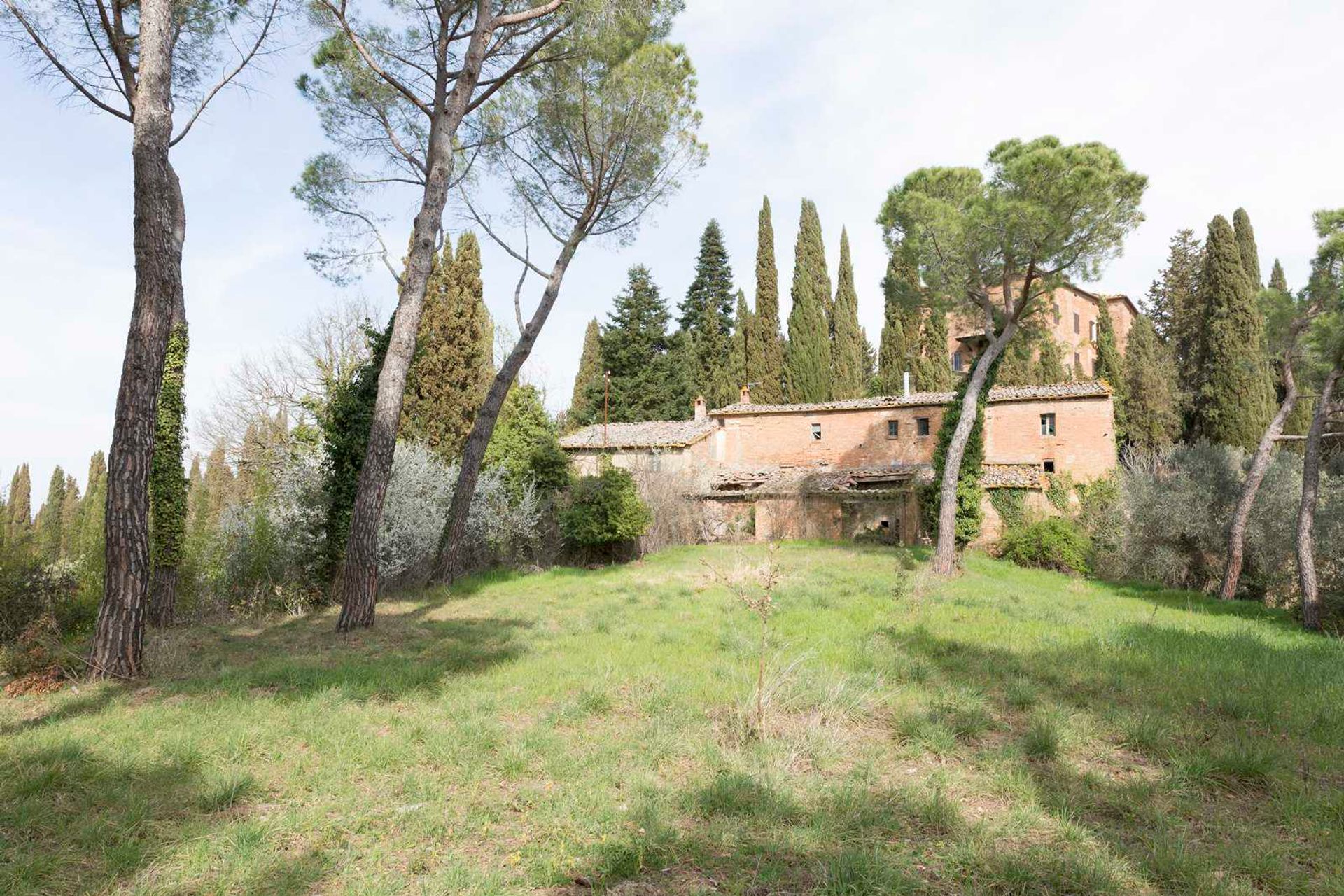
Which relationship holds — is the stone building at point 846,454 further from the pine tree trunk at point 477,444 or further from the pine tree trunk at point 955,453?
the pine tree trunk at point 477,444

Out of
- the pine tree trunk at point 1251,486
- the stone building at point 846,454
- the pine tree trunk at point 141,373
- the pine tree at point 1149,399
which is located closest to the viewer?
the pine tree trunk at point 141,373

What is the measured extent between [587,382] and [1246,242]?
29.8 meters

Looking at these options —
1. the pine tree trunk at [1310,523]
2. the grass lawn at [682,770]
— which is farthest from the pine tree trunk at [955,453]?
the grass lawn at [682,770]

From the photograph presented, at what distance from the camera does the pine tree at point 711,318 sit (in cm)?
3562

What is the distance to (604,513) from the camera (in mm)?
16891

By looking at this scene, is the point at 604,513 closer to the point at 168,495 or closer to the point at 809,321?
the point at 168,495

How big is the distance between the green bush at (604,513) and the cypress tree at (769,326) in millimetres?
16802

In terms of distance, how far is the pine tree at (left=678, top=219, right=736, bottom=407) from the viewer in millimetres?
35625

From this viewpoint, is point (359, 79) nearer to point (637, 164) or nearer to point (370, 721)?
point (637, 164)

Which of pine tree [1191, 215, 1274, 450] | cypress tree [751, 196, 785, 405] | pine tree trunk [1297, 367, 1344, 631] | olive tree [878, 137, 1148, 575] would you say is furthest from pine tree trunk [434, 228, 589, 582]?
pine tree [1191, 215, 1274, 450]

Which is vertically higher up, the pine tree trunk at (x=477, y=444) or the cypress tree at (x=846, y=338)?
the cypress tree at (x=846, y=338)

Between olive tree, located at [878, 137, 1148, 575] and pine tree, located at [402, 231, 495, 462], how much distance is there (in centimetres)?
1219

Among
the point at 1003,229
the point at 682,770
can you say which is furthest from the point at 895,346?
the point at 682,770

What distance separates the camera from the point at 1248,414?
24844 millimetres
